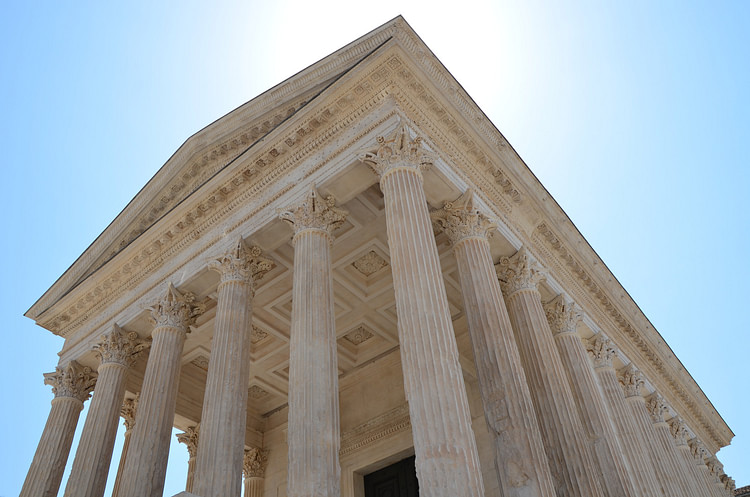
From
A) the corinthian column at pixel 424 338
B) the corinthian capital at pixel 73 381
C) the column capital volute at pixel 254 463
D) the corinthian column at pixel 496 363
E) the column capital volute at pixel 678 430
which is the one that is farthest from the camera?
the column capital volute at pixel 678 430

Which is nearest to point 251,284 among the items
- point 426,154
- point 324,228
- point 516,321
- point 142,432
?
point 324,228

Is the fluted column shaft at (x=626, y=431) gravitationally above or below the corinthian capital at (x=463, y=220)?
below

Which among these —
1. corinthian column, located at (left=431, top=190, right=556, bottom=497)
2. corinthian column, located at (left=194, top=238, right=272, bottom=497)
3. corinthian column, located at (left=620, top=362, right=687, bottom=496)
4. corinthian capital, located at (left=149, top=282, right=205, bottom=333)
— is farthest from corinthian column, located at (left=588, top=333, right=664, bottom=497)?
corinthian capital, located at (left=149, top=282, right=205, bottom=333)

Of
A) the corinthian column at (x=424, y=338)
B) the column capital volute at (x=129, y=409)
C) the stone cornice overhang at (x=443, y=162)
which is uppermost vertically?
the stone cornice overhang at (x=443, y=162)

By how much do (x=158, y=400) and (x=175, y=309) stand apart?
7.24 ft

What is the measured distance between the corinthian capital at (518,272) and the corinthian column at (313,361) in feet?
13.2

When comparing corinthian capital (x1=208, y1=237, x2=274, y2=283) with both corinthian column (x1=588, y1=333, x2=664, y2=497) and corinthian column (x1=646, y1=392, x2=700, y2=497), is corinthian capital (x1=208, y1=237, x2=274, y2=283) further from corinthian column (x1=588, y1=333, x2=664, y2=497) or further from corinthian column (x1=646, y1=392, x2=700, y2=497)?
corinthian column (x1=646, y1=392, x2=700, y2=497)

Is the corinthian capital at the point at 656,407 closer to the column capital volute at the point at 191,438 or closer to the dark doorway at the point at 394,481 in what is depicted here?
the dark doorway at the point at 394,481

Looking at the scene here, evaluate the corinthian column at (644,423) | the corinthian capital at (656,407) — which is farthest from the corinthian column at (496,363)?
the corinthian capital at (656,407)

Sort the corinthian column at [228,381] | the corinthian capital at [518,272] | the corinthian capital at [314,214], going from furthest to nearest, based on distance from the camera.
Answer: the corinthian capital at [518,272], the corinthian capital at [314,214], the corinthian column at [228,381]

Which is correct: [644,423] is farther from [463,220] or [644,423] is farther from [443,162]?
[443,162]

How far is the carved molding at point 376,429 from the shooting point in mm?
16094

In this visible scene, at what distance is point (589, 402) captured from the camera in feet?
43.0

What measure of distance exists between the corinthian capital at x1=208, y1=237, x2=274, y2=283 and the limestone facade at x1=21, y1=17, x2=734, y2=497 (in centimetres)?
9
